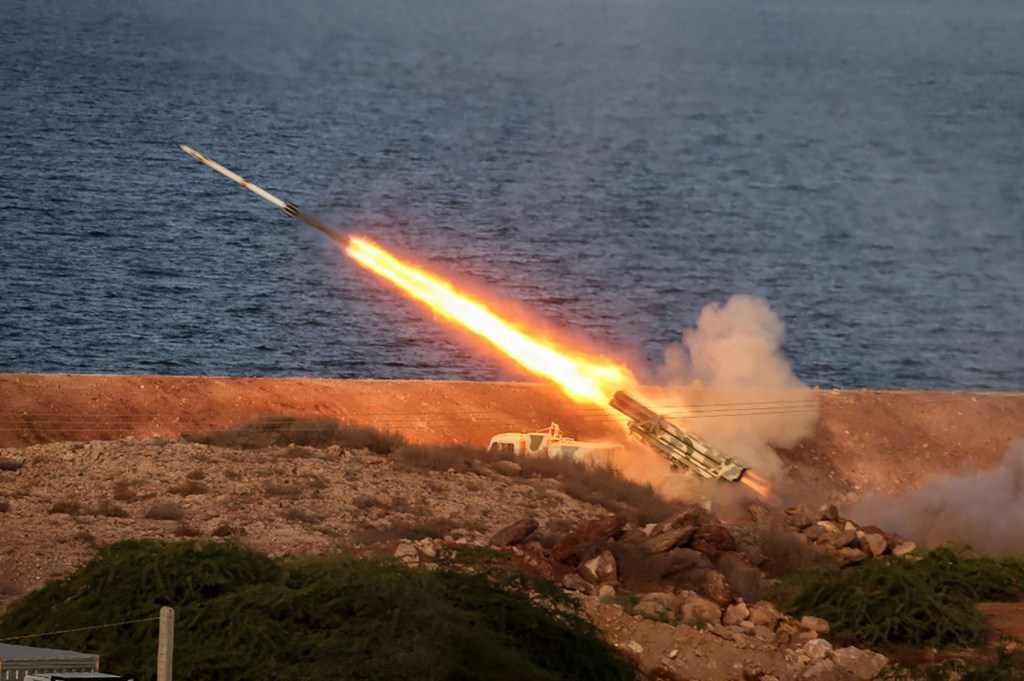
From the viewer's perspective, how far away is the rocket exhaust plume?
162 ft

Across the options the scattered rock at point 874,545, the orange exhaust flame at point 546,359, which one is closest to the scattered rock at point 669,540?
the scattered rock at point 874,545

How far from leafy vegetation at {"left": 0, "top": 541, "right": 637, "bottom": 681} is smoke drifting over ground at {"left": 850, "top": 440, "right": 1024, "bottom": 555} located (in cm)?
2325

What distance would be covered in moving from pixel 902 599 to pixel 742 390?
2395cm

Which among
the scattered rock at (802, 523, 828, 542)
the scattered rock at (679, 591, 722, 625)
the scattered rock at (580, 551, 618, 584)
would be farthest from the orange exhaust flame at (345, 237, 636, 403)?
the scattered rock at (679, 591, 722, 625)

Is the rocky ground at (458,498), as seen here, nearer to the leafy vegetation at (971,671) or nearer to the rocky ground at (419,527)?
the rocky ground at (419,527)

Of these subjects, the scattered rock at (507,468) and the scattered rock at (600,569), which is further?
the scattered rock at (507,468)

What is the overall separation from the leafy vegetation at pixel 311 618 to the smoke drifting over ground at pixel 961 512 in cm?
2325

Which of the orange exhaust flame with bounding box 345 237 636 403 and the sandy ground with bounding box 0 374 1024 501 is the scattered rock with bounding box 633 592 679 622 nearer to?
the orange exhaust flame with bounding box 345 237 636 403

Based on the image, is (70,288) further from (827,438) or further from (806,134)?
(806,134)

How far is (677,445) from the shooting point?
168 ft

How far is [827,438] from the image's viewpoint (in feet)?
201

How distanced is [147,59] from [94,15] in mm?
22965

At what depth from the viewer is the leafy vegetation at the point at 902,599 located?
36.3m

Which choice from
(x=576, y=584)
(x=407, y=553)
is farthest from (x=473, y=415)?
(x=407, y=553)
